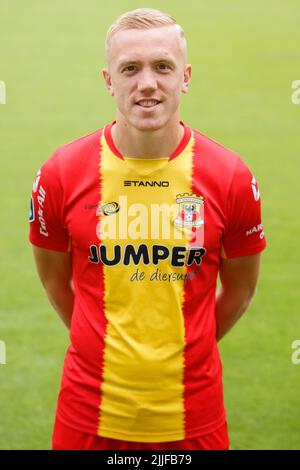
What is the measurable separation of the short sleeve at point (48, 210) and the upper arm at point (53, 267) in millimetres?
41

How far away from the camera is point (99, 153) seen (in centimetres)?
279

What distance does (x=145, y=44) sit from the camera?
8.50ft

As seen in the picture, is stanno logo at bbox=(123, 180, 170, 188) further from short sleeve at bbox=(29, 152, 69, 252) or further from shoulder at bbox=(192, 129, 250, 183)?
short sleeve at bbox=(29, 152, 69, 252)

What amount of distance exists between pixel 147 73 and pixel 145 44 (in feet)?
0.26

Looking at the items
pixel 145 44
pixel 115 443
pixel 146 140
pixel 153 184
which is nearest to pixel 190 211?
pixel 153 184

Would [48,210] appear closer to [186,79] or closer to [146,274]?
[146,274]

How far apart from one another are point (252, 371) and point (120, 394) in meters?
2.68

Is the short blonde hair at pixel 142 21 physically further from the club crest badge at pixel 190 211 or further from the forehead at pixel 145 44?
the club crest badge at pixel 190 211

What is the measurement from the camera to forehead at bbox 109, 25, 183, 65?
8.50 feet

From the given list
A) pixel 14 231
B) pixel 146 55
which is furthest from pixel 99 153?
pixel 14 231

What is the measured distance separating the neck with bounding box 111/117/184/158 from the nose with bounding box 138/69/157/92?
131mm

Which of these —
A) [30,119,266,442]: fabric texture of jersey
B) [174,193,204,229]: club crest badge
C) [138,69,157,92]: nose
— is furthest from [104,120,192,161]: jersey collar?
[138,69,157,92]: nose

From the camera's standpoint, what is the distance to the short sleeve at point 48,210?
9.16ft

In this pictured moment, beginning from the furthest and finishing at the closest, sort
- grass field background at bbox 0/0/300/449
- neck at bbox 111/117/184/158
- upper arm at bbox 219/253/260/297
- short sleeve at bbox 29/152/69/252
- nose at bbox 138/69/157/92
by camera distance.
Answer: grass field background at bbox 0/0/300/449 → upper arm at bbox 219/253/260/297 → short sleeve at bbox 29/152/69/252 → neck at bbox 111/117/184/158 → nose at bbox 138/69/157/92
